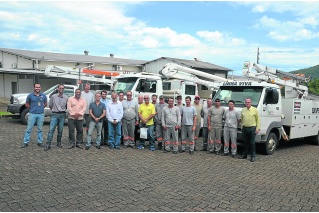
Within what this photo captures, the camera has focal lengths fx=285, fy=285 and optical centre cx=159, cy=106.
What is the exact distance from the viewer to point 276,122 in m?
9.05

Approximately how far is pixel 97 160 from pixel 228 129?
3.83 m

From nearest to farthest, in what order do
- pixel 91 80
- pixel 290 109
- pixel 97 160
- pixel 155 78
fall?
pixel 97 160 < pixel 290 109 < pixel 155 78 < pixel 91 80

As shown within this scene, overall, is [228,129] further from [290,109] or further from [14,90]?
[14,90]

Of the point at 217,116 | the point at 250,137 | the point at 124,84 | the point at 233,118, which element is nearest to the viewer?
the point at 250,137

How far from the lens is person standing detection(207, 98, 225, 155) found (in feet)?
27.9

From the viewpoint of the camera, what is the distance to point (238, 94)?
9.17 metres

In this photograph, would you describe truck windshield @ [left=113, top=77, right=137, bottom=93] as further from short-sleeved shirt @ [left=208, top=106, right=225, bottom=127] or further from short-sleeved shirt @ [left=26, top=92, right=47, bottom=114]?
short-sleeved shirt @ [left=208, top=106, right=225, bottom=127]

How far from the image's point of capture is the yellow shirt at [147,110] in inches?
346

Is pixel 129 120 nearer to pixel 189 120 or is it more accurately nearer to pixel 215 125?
pixel 189 120

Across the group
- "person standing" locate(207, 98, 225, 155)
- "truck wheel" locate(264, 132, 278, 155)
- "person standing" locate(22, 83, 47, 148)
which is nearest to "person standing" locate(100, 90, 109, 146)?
"person standing" locate(22, 83, 47, 148)

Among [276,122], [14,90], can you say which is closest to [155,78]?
[276,122]

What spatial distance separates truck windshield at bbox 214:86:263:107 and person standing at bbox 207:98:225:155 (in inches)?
28.8

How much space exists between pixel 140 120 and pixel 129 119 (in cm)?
38

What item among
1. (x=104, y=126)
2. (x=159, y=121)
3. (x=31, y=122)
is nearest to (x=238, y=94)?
(x=159, y=121)
